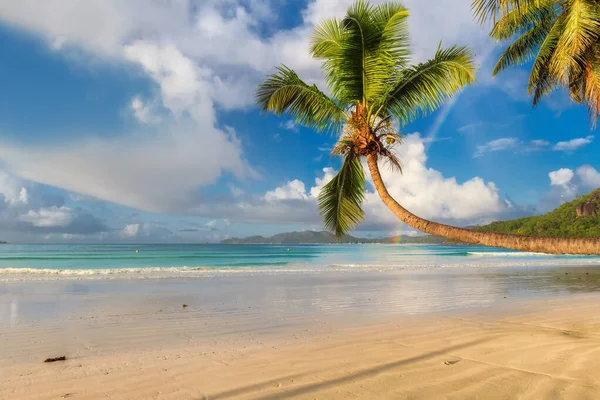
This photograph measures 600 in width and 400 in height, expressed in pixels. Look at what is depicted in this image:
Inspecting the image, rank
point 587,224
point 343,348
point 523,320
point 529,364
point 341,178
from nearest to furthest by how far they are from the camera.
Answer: point 529,364, point 343,348, point 523,320, point 341,178, point 587,224

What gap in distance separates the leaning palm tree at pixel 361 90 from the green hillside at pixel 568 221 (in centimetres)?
3892

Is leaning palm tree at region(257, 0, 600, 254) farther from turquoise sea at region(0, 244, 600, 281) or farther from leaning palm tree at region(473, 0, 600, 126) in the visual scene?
turquoise sea at region(0, 244, 600, 281)

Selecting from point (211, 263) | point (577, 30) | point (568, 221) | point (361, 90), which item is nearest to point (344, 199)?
point (361, 90)

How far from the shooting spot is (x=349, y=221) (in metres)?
8.53

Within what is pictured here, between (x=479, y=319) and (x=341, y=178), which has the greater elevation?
(x=341, y=178)

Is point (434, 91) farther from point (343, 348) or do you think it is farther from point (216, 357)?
point (216, 357)

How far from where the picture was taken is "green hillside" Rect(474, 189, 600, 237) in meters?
46.4

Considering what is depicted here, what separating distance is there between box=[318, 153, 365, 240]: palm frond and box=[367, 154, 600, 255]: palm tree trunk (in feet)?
5.68

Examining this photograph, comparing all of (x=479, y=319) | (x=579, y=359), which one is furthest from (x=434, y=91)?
(x=579, y=359)

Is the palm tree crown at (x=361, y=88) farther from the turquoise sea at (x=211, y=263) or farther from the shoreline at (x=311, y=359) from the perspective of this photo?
the turquoise sea at (x=211, y=263)

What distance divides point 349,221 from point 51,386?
5969mm

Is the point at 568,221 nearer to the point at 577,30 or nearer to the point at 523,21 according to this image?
the point at 523,21

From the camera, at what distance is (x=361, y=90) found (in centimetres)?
796

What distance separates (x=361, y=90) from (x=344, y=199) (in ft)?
7.62
